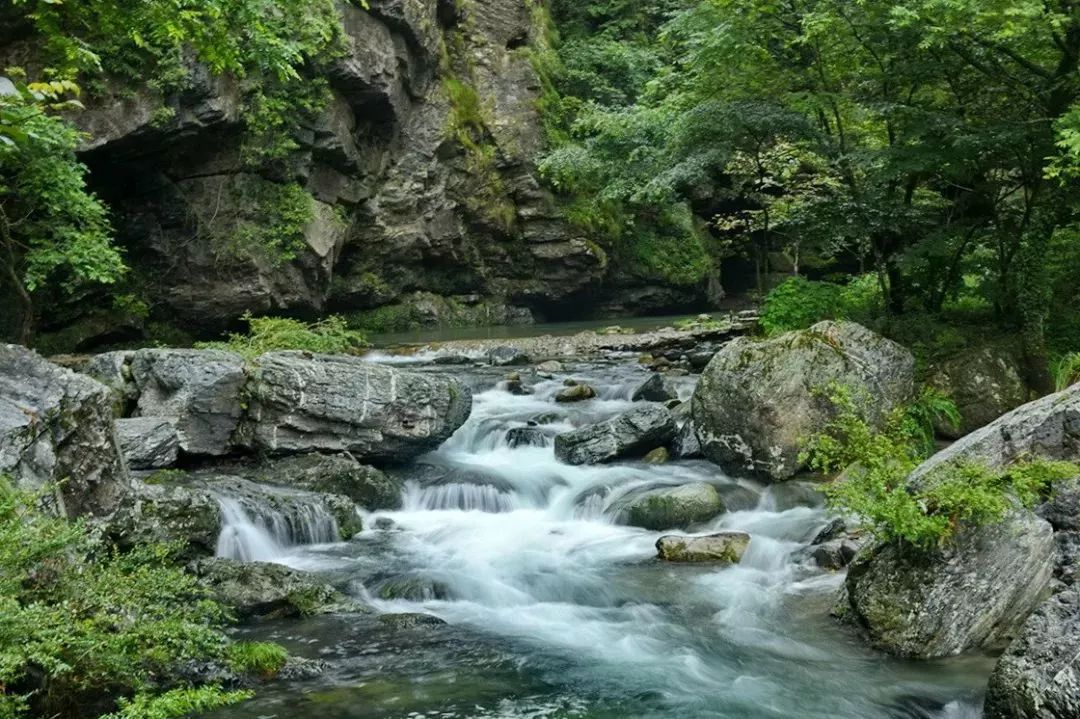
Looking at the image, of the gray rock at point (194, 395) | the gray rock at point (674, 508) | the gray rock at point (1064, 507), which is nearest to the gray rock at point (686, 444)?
the gray rock at point (674, 508)

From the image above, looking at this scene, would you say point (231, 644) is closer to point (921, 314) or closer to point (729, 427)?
point (729, 427)

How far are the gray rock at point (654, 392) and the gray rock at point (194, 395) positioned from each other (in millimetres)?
6955

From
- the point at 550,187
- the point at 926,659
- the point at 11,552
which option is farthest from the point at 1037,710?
the point at 550,187

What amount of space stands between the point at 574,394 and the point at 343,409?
5075 millimetres

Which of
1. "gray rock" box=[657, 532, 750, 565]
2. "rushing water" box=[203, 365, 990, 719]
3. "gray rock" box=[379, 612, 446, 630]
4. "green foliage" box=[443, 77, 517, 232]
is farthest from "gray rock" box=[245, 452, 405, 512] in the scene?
"green foliage" box=[443, 77, 517, 232]

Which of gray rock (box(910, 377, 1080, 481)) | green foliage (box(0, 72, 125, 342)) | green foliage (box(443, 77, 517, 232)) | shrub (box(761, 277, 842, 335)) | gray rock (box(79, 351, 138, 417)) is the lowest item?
gray rock (box(910, 377, 1080, 481))

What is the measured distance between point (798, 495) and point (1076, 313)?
19.8ft

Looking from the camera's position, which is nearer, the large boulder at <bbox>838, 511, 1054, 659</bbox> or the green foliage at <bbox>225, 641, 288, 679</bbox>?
the green foliage at <bbox>225, 641, 288, 679</bbox>

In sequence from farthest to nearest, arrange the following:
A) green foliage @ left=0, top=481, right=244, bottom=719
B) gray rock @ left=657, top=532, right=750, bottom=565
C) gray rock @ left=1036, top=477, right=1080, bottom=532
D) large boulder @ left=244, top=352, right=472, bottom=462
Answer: large boulder @ left=244, top=352, right=472, bottom=462
gray rock @ left=657, top=532, right=750, bottom=565
gray rock @ left=1036, top=477, right=1080, bottom=532
green foliage @ left=0, top=481, right=244, bottom=719

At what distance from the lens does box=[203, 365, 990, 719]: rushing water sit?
5.75 metres

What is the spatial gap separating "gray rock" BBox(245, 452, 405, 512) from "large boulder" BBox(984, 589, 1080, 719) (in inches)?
299

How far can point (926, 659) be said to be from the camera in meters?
6.17

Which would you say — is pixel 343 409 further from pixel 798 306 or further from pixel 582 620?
pixel 798 306

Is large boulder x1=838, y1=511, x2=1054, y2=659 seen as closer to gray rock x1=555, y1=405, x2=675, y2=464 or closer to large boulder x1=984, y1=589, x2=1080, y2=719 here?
large boulder x1=984, y1=589, x2=1080, y2=719
